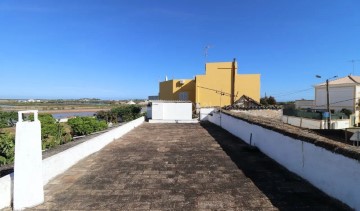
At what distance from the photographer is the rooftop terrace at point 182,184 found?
4555 millimetres

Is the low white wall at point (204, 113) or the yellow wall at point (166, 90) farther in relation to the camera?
the yellow wall at point (166, 90)

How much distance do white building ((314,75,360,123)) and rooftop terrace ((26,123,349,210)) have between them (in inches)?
1411

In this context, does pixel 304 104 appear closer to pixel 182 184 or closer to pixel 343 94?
pixel 343 94

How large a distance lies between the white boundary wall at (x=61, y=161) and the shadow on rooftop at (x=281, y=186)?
174 inches

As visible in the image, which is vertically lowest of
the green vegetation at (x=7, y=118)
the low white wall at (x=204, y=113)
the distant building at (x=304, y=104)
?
the green vegetation at (x=7, y=118)

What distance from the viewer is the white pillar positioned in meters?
4.43

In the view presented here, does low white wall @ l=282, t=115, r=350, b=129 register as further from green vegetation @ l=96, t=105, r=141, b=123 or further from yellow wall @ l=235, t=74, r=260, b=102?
green vegetation @ l=96, t=105, r=141, b=123

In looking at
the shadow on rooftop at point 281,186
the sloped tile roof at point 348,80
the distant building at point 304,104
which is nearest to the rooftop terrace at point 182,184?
the shadow on rooftop at point 281,186

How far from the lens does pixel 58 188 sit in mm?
5398

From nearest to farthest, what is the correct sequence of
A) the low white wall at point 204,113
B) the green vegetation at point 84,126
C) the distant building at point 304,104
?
the low white wall at point 204,113 < the green vegetation at point 84,126 < the distant building at point 304,104

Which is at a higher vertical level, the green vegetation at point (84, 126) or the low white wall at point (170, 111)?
the low white wall at point (170, 111)

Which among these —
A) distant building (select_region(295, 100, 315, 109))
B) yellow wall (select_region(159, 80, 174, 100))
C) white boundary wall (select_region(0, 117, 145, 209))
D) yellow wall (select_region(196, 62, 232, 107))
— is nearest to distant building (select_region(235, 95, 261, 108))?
yellow wall (select_region(196, 62, 232, 107))

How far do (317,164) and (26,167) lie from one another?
5305mm

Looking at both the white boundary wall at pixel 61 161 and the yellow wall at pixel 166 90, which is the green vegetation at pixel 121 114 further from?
the white boundary wall at pixel 61 161
